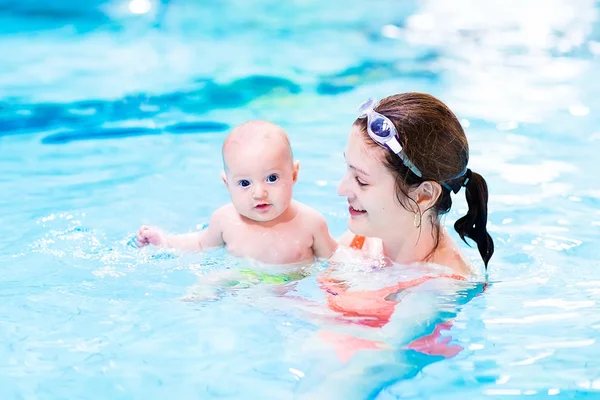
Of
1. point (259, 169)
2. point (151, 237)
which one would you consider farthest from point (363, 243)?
point (151, 237)

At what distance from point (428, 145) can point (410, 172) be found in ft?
0.51

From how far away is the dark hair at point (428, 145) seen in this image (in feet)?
13.0

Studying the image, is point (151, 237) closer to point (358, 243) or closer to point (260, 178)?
point (260, 178)

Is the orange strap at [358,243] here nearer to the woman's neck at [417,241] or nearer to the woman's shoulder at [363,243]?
the woman's shoulder at [363,243]

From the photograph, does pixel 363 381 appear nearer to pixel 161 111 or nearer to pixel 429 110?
pixel 429 110

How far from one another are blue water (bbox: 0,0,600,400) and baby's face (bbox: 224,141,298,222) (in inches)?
16.3

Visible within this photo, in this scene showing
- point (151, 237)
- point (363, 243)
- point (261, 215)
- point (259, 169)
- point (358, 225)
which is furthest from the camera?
point (151, 237)

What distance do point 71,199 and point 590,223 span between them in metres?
3.57

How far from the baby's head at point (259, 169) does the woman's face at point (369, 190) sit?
0.40m

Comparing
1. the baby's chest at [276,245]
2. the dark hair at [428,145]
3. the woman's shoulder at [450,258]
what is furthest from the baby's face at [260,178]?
the woman's shoulder at [450,258]

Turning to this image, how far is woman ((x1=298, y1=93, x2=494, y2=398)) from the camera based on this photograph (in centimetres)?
391

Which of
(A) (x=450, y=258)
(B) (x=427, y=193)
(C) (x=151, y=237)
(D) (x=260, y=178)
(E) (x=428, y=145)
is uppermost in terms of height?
(E) (x=428, y=145)

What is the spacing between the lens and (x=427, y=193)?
162 inches

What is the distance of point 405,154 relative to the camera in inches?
157
